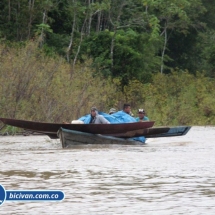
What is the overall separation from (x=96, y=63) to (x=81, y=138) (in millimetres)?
15738

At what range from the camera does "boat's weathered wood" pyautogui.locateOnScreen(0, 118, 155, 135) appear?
695 inches

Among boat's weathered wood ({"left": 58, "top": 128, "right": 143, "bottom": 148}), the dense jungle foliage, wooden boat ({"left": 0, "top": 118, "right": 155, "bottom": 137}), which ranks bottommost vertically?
boat's weathered wood ({"left": 58, "top": 128, "right": 143, "bottom": 148})

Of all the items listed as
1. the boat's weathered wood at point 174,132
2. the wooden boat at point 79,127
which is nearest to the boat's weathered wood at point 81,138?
the wooden boat at point 79,127

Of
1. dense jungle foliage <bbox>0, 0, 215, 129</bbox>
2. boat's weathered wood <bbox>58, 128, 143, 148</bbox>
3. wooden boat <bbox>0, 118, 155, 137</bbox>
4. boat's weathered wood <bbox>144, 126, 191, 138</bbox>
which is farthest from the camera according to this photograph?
dense jungle foliage <bbox>0, 0, 215, 129</bbox>

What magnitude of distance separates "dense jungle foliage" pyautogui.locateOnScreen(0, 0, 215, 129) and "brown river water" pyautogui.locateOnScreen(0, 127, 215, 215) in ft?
15.5

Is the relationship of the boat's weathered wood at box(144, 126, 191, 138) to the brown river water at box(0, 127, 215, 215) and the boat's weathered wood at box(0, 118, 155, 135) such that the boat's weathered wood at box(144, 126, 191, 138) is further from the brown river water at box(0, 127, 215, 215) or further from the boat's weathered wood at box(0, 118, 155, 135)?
the brown river water at box(0, 127, 215, 215)

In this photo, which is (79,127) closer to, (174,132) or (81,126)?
(81,126)

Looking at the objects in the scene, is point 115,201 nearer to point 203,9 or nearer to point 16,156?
Result: point 16,156

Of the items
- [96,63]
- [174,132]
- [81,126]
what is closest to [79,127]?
[81,126]

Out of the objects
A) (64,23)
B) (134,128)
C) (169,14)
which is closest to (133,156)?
(134,128)

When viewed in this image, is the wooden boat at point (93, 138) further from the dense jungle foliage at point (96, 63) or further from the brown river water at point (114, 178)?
the dense jungle foliage at point (96, 63)

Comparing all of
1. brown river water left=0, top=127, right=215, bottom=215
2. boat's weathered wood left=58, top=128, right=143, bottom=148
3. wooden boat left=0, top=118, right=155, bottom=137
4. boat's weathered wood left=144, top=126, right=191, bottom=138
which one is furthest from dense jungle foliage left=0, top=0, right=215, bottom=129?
brown river water left=0, top=127, right=215, bottom=215

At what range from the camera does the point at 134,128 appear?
722 inches

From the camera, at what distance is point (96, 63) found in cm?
3334
